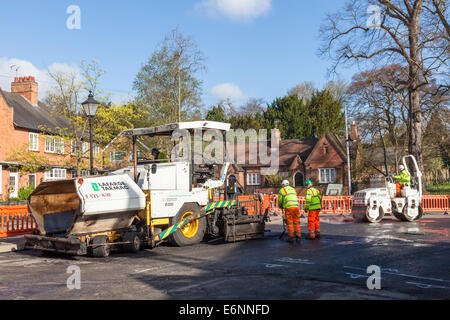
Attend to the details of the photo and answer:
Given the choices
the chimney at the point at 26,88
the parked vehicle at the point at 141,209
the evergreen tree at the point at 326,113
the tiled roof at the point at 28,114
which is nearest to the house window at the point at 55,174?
the tiled roof at the point at 28,114

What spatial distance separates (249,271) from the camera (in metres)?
7.32

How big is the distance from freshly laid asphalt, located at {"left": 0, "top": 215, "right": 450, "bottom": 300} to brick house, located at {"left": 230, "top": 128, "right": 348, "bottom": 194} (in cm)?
2920

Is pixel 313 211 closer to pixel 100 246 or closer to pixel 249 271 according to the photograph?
pixel 249 271

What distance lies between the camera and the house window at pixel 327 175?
40875mm

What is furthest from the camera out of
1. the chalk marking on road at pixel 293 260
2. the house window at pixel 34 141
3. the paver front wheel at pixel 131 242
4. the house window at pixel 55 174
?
the house window at pixel 55 174

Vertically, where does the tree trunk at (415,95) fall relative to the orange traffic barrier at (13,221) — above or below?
above

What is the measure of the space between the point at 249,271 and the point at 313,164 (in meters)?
35.5

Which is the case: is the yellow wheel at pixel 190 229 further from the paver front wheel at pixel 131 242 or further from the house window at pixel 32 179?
the house window at pixel 32 179

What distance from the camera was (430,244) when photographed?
10125mm

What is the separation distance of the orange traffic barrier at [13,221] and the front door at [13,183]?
17.2 metres

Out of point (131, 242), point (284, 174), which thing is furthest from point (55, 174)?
point (131, 242)

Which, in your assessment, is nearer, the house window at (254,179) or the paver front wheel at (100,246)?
the paver front wheel at (100,246)
